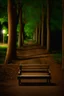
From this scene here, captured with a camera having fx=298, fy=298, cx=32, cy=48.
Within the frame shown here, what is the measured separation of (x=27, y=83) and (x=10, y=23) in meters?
11.9

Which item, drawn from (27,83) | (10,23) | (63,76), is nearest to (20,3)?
(10,23)

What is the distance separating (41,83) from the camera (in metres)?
14.2

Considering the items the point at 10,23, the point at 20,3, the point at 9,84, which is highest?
the point at 20,3

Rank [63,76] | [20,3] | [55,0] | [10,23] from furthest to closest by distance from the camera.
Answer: [55,0], [20,3], [10,23], [63,76]

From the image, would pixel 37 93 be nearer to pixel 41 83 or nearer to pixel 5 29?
pixel 41 83

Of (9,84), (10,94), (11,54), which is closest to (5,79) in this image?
(9,84)

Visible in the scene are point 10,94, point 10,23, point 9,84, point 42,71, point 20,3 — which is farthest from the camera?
point 20,3

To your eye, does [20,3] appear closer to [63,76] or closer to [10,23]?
[10,23]

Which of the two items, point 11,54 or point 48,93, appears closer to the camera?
point 48,93

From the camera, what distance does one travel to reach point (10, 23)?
83.7 ft

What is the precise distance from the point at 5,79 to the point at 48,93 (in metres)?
4.64

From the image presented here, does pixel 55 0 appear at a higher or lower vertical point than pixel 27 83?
higher

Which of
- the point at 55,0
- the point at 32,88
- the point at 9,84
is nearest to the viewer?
the point at 32,88

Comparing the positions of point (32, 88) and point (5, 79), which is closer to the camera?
point (32, 88)
